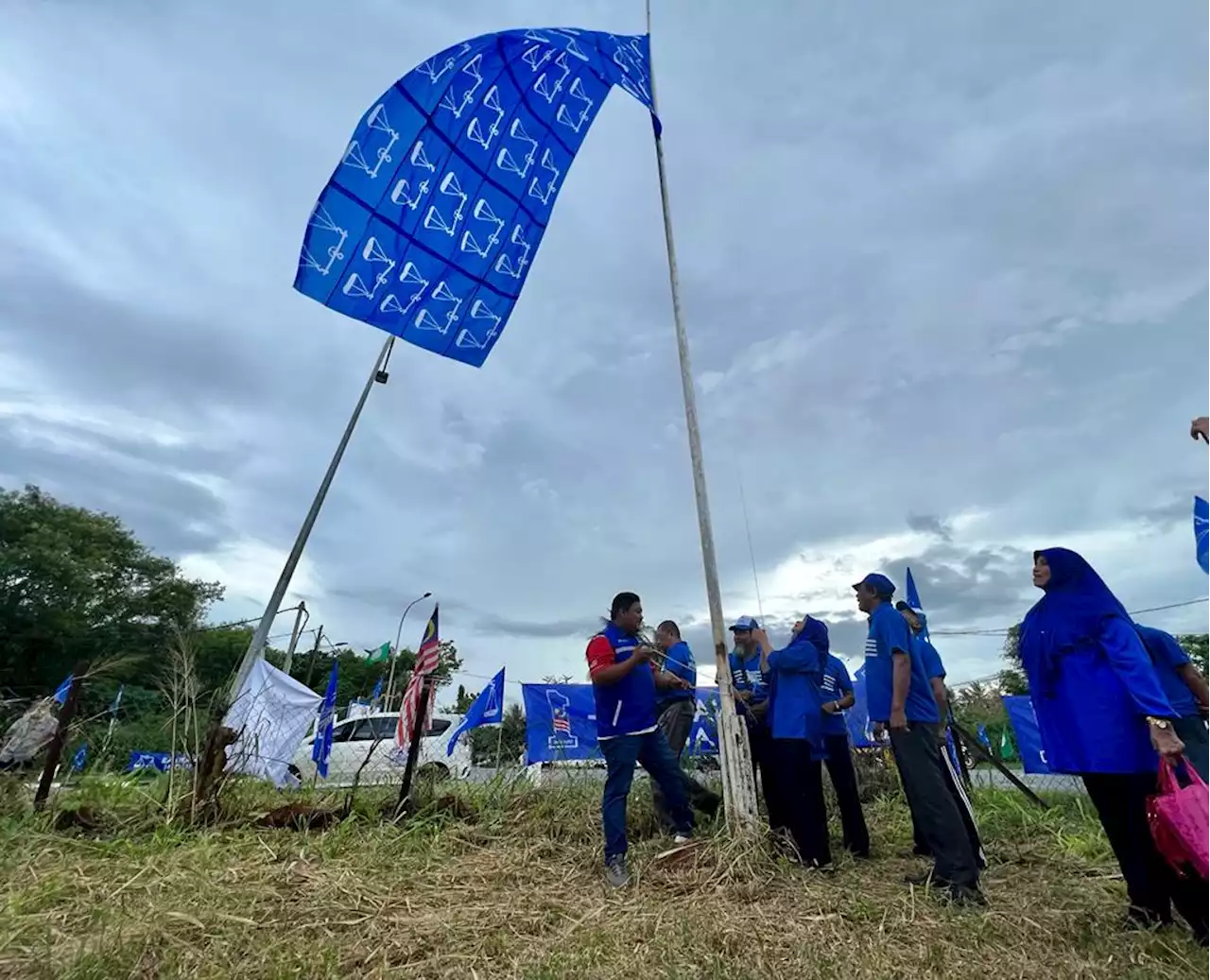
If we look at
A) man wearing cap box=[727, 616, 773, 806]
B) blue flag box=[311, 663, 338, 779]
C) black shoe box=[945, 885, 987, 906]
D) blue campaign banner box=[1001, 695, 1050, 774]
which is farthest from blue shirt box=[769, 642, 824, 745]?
blue campaign banner box=[1001, 695, 1050, 774]

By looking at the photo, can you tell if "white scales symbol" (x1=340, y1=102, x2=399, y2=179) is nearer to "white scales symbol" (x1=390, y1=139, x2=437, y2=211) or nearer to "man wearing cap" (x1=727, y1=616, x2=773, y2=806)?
"white scales symbol" (x1=390, y1=139, x2=437, y2=211)

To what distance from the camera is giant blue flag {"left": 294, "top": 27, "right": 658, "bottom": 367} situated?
5.66 m

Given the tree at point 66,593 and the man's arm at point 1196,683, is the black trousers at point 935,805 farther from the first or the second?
the tree at point 66,593

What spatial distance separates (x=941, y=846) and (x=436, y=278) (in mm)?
5171

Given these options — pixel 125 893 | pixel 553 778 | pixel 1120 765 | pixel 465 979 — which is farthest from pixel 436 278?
pixel 1120 765

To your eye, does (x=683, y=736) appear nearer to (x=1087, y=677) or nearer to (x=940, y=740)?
(x=940, y=740)

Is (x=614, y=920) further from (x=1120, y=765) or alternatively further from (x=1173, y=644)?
(x=1173, y=644)

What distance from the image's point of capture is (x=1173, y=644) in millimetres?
3908

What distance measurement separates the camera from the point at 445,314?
595 centimetres

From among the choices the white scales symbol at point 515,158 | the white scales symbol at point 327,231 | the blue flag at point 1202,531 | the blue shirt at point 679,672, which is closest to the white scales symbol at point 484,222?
the white scales symbol at point 515,158

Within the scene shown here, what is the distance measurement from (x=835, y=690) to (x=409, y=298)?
4402 mm

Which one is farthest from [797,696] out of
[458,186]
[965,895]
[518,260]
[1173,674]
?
[458,186]

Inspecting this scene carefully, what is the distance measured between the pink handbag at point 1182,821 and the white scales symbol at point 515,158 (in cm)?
576

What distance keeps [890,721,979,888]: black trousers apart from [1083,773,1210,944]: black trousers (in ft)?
2.08
